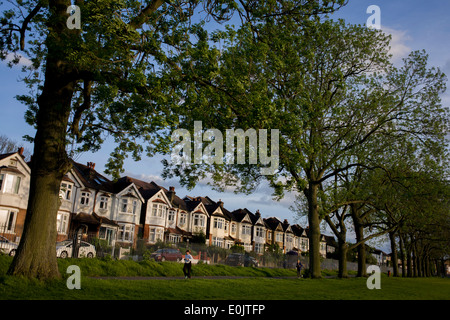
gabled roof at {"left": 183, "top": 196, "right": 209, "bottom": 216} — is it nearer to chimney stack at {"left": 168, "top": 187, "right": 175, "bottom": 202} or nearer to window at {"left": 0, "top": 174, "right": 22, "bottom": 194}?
chimney stack at {"left": 168, "top": 187, "right": 175, "bottom": 202}

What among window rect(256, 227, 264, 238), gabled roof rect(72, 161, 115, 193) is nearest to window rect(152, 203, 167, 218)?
gabled roof rect(72, 161, 115, 193)

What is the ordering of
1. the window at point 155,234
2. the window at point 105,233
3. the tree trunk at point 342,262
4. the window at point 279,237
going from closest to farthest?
the tree trunk at point 342,262 < the window at point 105,233 < the window at point 155,234 < the window at point 279,237

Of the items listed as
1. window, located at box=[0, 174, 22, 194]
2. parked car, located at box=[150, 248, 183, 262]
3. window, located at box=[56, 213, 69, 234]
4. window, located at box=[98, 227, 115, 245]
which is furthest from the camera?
window, located at box=[98, 227, 115, 245]

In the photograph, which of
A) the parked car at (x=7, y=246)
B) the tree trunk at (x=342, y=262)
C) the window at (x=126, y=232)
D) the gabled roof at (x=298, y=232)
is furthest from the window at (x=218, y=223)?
the parked car at (x=7, y=246)

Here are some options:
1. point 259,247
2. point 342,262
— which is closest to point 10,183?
point 342,262

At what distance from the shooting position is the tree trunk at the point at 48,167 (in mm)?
11492

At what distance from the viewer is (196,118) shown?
12672 millimetres

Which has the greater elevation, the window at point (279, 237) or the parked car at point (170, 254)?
the window at point (279, 237)

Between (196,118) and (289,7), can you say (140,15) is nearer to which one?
(196,118)

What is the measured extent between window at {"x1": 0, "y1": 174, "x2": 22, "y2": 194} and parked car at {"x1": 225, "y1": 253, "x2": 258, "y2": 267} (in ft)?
73.1

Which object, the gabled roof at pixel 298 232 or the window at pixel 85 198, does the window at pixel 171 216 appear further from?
the gabled roof at pixel 298 232

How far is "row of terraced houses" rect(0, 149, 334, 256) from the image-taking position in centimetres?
3669

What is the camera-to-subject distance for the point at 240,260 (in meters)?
39.5
